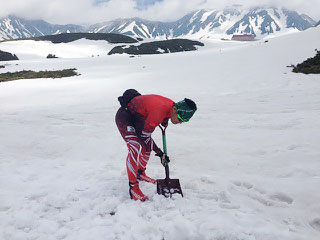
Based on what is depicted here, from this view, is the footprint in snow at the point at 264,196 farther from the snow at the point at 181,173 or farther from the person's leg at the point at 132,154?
the person's leg at the point at 132,154

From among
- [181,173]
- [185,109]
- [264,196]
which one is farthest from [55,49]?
[264,196]

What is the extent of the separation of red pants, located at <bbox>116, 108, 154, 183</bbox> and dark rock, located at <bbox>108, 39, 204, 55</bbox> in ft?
270

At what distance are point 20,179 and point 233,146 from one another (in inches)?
212

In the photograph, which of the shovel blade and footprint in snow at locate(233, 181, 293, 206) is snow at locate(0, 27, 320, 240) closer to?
footprint in snow at locate(233, 181, 293, 206)

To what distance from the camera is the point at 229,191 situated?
5496 mm

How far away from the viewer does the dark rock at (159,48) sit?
90.0 m

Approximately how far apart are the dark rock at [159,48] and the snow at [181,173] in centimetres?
7681

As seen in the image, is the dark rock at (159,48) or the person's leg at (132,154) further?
the dark rock at (159,48)

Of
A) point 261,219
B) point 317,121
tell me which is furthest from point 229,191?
point 317,121

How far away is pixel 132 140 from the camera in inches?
214

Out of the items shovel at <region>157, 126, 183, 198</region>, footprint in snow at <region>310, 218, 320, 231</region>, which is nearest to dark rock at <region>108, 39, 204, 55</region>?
shovel at <region>157, 126, 183, 198</region>

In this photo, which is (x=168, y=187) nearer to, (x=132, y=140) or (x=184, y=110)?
(x=132, y=140)

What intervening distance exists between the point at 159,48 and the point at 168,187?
94.3 metres

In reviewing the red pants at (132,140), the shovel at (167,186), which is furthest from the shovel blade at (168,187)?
the red pants at (132,140)
